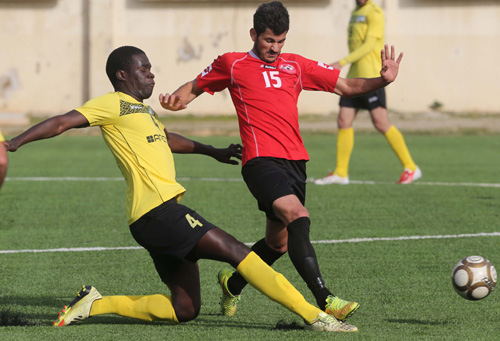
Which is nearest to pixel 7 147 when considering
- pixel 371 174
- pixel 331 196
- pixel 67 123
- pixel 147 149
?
pixel 67 123

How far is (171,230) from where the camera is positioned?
4.82 metres

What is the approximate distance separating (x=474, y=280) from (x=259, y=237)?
300 cm

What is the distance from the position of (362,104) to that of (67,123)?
7.04 m

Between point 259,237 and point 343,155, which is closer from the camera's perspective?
point 259,237

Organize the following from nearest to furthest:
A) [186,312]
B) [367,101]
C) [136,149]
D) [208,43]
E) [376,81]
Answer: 1. [136,149]
2. [186,312]
3. [376,81]
4. [367,101]
5. [208,43]

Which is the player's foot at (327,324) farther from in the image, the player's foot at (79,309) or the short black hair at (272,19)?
the short black hair at (272,19)

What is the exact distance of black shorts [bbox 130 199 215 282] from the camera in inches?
189

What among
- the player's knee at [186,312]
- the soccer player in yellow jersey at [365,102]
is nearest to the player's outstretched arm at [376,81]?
the player's knee at [186,312]

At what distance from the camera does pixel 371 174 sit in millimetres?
12664

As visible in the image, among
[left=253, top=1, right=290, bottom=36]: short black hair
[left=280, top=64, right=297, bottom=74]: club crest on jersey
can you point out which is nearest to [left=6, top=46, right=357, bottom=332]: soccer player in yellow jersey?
[left=253, top=1, right=290, bottom=36]: short black hair

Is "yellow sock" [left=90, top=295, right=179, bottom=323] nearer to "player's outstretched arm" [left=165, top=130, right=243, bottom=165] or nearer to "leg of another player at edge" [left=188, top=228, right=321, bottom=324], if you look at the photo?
"leg of another player at edge" [left=188, top=228, right=321, bottom=324]

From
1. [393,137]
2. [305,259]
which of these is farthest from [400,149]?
[305,259]

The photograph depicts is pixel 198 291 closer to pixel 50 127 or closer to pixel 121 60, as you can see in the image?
pixel 50 127

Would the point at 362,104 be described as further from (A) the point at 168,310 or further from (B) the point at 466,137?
(B) the point at 466,137
